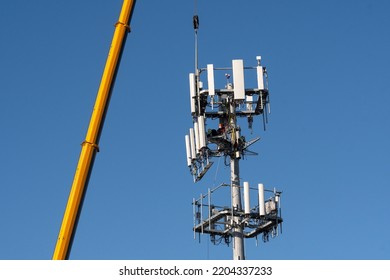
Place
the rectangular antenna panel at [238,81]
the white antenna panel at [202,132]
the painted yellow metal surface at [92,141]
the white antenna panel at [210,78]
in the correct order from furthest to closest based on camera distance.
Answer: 1. the rectangular antenna panel at [238,81]
2. the white antenna panel at [210,78]
3. the white antenna panel at [202,132]
4. the painted yellow metal surface at [92,141]

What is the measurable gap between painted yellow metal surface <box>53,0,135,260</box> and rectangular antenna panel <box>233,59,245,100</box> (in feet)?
25.7

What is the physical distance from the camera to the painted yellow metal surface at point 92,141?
36.3m

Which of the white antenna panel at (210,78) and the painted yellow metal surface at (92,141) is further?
the white antenna panel at (210,78)

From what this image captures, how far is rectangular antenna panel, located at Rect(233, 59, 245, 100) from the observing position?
48719 millimetres

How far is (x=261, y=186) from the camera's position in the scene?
4691cm

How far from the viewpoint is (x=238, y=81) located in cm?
4872

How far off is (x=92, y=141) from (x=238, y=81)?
1255 centimetres

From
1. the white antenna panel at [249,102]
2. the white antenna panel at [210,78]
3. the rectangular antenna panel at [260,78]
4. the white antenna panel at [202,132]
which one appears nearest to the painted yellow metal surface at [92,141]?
the white antenna panel at [210,78]

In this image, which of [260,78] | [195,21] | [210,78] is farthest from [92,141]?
[195,21]

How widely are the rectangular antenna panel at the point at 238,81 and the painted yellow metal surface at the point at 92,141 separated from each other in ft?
25.7

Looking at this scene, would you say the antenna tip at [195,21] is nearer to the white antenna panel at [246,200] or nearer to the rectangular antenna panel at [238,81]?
the rectangular antenna panel at [238,81]
